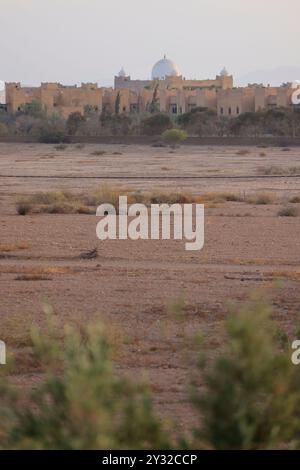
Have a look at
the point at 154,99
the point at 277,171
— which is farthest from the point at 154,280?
the point at 154,99

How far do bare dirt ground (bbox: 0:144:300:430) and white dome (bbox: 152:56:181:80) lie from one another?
13336 cm

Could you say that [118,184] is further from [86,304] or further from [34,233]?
[86,304]

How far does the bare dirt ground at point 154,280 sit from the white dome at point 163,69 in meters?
133

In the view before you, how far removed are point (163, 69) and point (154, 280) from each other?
15570 cm

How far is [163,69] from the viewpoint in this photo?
172 m

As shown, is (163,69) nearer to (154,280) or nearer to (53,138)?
(53,138)

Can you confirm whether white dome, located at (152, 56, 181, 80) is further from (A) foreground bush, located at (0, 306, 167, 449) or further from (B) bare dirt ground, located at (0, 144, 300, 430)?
(A) foreground bush, located at (0, 306, 167, 449)

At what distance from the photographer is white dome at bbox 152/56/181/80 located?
171 meters

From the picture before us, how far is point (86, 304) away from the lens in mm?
16188

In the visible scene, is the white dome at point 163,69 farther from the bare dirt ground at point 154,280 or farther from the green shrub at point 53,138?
the bare dirt ground at point 154,280

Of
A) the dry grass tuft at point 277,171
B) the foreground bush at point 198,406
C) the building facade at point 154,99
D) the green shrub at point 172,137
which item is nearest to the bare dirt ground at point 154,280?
the foreground bush at point 198,406

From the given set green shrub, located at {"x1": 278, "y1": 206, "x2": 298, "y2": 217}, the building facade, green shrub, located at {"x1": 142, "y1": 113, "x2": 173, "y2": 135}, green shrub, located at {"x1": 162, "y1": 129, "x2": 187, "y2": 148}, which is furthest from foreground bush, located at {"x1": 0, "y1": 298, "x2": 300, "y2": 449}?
the building facade

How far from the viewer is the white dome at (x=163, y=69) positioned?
171 m

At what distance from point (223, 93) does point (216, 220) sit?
91.9 meters
